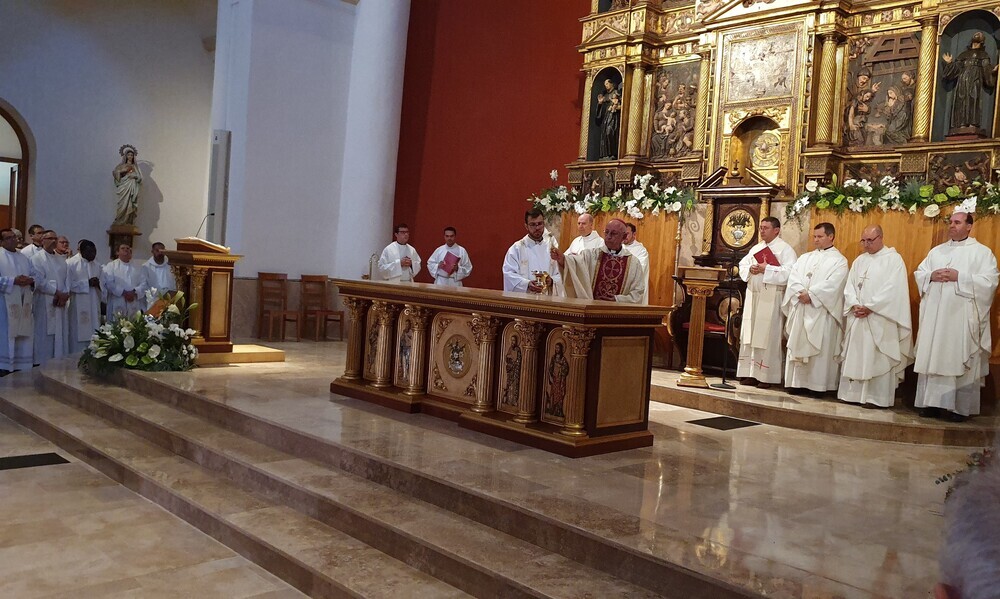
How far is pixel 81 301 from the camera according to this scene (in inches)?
399

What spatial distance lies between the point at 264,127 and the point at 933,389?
29.4 ft

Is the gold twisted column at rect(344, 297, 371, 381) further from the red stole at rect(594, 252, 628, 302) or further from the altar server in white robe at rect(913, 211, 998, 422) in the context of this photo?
the altar server in white robe at rect(913, 211, 998, 422)

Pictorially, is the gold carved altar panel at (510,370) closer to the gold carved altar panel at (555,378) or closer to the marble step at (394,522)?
the gold carved altar panel at (555,378)

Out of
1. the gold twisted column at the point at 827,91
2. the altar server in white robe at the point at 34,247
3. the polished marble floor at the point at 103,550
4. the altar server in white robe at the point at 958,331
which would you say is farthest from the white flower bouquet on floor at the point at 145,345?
the gold twisted column at the point at 827,91

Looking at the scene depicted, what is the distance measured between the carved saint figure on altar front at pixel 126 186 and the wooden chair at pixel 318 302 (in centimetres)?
467

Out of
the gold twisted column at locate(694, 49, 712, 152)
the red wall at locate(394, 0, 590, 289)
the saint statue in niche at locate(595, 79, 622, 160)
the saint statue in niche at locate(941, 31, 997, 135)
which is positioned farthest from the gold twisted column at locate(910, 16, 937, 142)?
the red wall at locate(394, 0, 590, 289)

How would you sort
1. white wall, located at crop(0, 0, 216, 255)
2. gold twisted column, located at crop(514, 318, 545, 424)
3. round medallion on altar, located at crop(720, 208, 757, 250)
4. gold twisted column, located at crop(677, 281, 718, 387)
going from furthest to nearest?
white wall, located at crop(0, 0, 216, 255) < round medallion on altar, located at crop(720, 208, 757, 250) < gold twisted column, located at crop(677, 281, 718, 387) < gold twisted column, located at crop(514, 318, 545, 424)

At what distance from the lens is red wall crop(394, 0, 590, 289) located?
36.1 ft

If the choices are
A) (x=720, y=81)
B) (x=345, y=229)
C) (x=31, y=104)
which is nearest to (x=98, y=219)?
(x=31, y=104)

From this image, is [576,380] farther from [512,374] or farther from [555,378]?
[512,374]

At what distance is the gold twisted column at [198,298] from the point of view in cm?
811

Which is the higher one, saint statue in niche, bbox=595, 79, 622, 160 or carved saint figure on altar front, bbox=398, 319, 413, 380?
saint statue in niche, bbox=595, 79, 622, 160

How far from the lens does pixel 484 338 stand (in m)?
5.47

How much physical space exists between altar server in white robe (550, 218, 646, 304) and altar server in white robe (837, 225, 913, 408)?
2130 millimetres
